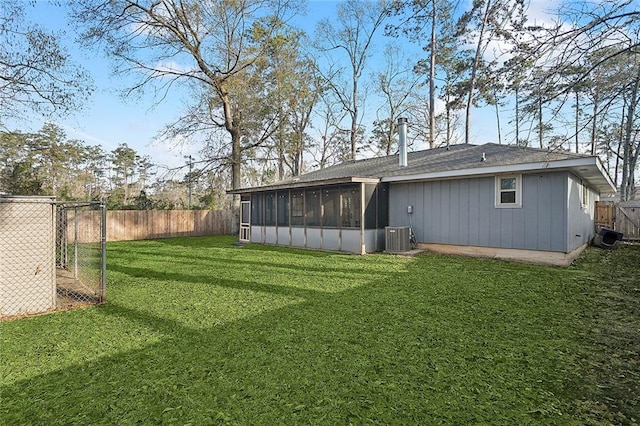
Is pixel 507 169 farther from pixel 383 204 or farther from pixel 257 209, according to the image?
pixel 257 209

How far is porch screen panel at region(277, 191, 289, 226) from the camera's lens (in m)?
12.3

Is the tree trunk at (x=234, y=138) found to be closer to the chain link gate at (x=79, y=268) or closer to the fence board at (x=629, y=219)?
the chain link gate at (x=79, y=268)

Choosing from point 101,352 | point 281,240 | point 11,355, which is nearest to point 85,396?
point 101,352

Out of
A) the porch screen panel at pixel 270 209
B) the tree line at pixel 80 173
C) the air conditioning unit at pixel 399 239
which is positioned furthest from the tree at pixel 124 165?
the air conditioning unit at pixel 399 239

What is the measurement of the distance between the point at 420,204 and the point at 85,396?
896 cm

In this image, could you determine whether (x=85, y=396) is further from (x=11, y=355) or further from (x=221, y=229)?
(x=221, y=229)

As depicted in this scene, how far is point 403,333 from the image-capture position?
356 centimetres

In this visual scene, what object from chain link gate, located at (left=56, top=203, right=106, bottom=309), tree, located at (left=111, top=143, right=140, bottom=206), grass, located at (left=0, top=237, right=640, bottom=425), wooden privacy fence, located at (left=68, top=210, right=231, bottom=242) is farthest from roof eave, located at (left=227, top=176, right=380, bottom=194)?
tree, located at (left=111, top=143, right=140, bottom=206)

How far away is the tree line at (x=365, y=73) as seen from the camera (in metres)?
3.42

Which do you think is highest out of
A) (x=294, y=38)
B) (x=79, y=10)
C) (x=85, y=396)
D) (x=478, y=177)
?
(x=294, y=38)

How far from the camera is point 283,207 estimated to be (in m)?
12.5

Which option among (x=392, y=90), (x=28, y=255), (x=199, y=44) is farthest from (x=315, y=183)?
(x=392, y=90)

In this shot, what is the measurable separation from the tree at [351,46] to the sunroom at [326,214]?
505 inches

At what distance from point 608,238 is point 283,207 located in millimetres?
11867
